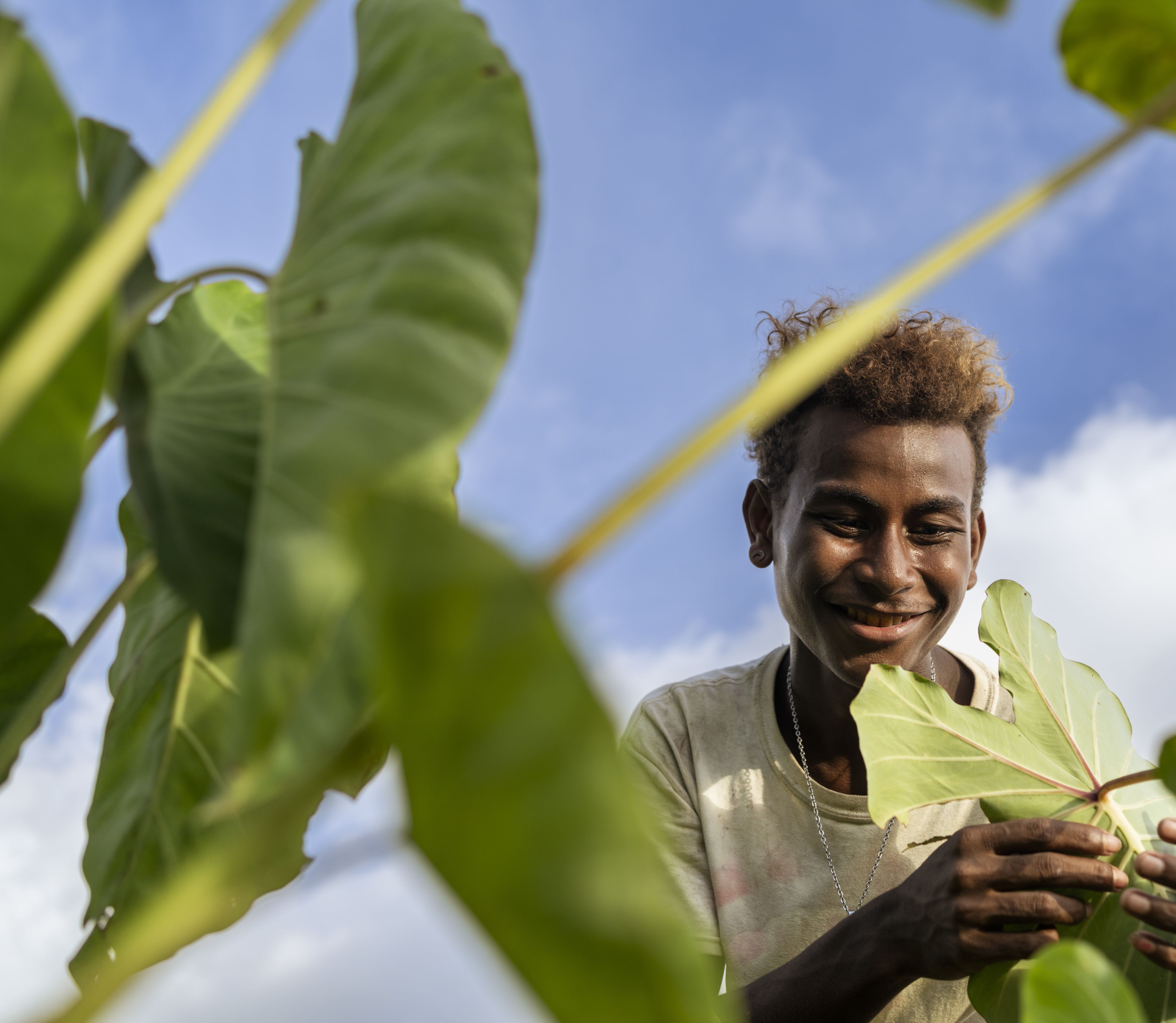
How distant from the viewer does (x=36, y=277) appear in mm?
241

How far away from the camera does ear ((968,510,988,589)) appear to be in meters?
1.52

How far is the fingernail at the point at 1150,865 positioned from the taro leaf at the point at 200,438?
21.5 inches

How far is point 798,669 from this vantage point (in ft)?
4.94

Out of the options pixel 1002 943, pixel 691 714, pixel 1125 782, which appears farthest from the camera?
pixel 691 714

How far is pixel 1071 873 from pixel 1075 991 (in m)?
0.37

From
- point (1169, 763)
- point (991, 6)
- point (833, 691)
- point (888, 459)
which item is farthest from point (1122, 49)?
point (833, 691)

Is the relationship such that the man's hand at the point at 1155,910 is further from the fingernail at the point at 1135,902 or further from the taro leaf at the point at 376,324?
the taro leaf at the point at 376,324

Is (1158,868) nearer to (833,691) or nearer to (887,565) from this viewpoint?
(887,565)

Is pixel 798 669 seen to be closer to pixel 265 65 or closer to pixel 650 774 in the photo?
pixel 650 774

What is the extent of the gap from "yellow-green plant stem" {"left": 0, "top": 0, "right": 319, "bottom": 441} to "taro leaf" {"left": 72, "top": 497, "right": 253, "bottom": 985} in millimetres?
169

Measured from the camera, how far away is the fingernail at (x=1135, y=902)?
533mm

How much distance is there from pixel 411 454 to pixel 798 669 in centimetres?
138

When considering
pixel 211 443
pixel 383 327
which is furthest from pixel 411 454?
pixel 211 443

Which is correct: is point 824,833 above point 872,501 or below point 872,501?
below
